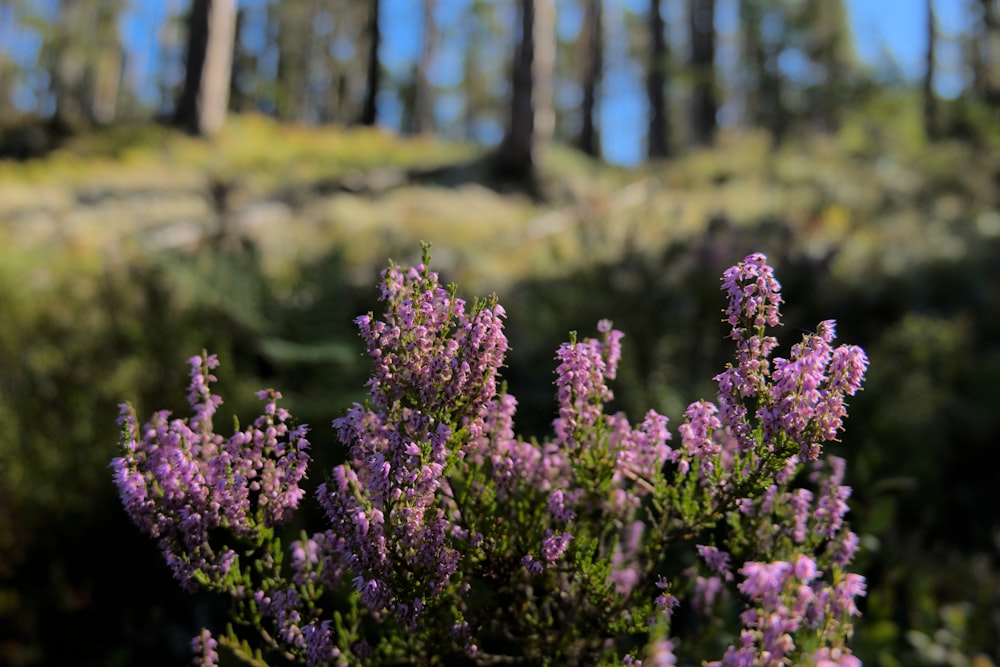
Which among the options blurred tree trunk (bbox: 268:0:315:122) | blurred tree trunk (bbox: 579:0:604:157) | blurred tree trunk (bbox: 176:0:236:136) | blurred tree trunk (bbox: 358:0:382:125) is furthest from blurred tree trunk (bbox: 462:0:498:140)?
blurred tree trunk (bbox: 176:0:236:136)

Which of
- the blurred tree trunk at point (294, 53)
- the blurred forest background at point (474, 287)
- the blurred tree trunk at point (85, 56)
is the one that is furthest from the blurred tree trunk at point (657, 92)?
the blurred tree trunk at point (294, 53)

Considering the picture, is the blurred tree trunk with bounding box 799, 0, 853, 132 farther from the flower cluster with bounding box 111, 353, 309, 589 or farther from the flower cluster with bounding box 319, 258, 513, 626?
the flower cluster with bounding box 111, 353, 309, 589

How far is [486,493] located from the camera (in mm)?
1778

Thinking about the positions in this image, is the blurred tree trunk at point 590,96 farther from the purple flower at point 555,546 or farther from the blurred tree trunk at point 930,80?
the purple flower at point 555,546

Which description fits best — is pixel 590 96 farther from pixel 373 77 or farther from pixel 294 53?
pixel 294 53

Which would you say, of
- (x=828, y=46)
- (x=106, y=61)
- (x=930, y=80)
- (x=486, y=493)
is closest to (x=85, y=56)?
(x=106, y=61)

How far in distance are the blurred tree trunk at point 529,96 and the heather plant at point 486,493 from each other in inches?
529

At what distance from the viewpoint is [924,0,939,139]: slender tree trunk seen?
804 inches

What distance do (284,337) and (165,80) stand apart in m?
53.2

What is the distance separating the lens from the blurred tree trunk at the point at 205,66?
17.0 meters

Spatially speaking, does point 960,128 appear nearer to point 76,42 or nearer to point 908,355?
point 908,355

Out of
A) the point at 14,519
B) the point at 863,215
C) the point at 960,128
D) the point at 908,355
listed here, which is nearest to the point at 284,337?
the point at 14,519

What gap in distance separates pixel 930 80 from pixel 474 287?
19.4 m

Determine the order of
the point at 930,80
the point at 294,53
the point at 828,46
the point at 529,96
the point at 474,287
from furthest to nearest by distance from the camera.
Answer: the point at 294,53 < the point at 828,46 < the point at 930,80 < the point at 529,96 < the point at 474,287
